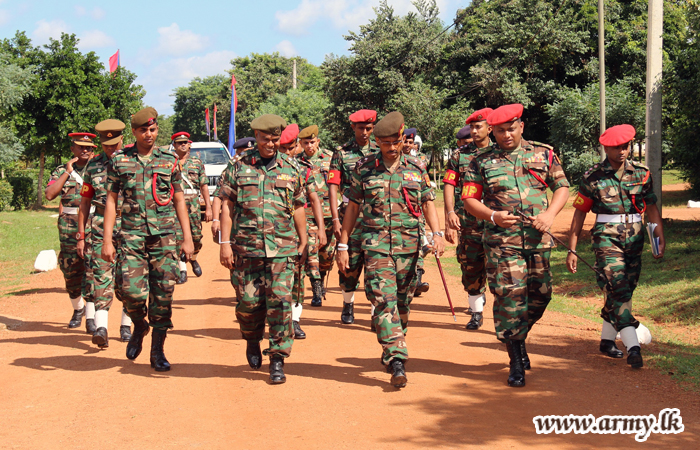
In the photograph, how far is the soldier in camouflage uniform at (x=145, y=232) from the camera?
6.48m

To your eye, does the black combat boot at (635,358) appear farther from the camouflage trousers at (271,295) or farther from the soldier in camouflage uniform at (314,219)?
the soldier in camouflage uniform at (314,219)

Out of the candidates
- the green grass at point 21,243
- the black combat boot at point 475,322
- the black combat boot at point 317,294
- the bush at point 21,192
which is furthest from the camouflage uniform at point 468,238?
the bush at point 21,192

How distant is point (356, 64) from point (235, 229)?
115 feet

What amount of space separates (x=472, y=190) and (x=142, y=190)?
3.09 metres

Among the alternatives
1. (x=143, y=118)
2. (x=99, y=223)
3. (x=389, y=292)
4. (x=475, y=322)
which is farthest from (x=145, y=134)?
(x=475, y=322)

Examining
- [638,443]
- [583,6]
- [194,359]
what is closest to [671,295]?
[638,443]

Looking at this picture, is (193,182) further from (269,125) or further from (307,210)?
(269,125)

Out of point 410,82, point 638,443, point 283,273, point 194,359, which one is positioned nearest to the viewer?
point 638,443

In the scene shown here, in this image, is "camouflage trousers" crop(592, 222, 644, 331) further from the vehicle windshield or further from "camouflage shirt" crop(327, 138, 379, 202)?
the vehicle windshield

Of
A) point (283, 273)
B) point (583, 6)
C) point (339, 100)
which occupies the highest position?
point (583, 6)

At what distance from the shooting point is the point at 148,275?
6.60m

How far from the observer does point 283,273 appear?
6.15 meters

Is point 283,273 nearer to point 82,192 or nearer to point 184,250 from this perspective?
point 184,250

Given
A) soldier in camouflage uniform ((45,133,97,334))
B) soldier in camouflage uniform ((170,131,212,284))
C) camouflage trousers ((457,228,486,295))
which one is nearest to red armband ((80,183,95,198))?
soldier in camouflage uniform ((45,133,97,334))
